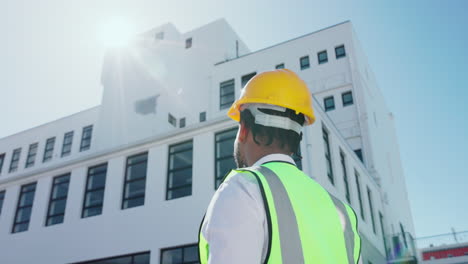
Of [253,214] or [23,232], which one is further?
[23,232]

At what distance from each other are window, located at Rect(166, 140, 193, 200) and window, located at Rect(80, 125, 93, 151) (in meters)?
21.8

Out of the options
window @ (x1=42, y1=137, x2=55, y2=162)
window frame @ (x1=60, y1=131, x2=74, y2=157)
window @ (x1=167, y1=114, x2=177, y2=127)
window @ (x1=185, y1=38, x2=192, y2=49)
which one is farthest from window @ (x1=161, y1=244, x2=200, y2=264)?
window @ (x1=42, y1=137, x2=55, y2=162)

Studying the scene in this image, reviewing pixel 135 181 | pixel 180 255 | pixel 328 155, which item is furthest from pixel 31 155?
pixel 328 155

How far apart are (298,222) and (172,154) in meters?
14.7

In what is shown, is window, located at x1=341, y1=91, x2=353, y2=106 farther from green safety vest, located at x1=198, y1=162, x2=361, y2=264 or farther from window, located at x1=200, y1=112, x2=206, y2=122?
green safety vest, located at x1=198, y1=162, x2=361, y2=264

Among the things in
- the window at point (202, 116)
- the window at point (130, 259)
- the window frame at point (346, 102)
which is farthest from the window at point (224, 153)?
the window at point (202, 116)

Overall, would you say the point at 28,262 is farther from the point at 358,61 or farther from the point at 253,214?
the point at 358,61

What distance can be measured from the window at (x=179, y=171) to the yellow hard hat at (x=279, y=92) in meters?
12.8

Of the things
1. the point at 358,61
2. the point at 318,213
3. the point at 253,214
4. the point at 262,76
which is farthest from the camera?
the point at 358,61

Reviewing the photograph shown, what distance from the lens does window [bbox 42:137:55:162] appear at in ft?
123

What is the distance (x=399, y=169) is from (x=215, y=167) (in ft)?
76.4

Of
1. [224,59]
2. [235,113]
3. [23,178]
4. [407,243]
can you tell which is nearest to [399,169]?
[407,243]

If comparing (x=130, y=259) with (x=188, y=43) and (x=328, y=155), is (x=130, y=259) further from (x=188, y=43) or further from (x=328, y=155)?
(x=188, y=43)

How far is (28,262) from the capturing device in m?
17.2
